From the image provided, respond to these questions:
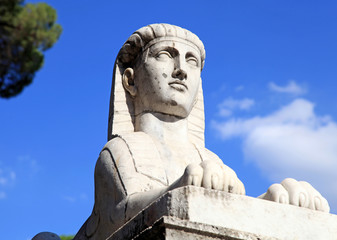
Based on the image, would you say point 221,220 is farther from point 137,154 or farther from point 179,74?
point 179,74

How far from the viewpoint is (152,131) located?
6.38m

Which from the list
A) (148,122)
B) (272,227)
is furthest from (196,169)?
(148,122)

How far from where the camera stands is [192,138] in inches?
270

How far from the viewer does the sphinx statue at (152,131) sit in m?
5.34

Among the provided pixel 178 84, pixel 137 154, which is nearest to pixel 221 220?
pixel 137 154

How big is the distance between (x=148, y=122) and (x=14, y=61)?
1.62m

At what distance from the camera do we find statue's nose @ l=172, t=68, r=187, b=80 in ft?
21.0

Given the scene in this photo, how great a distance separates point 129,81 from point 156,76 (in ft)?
1.68

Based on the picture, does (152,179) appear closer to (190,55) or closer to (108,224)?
(108,224)

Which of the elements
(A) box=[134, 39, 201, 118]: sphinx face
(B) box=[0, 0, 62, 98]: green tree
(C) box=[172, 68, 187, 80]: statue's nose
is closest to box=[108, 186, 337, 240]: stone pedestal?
(B) box=[0, 0, 62, 98]: green tree

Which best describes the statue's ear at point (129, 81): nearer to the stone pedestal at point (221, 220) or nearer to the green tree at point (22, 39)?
the green tree at point (22, 39)

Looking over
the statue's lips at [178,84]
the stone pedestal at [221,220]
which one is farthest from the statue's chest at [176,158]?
the stone pedestal at [221,220]

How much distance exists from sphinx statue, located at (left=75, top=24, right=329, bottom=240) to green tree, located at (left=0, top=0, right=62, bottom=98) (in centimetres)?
107

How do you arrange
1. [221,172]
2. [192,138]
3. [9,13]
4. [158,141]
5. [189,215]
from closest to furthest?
1. [189,215]
2. [221,172]
3. [9,13]
4. [158,141]
5. [192,138]
